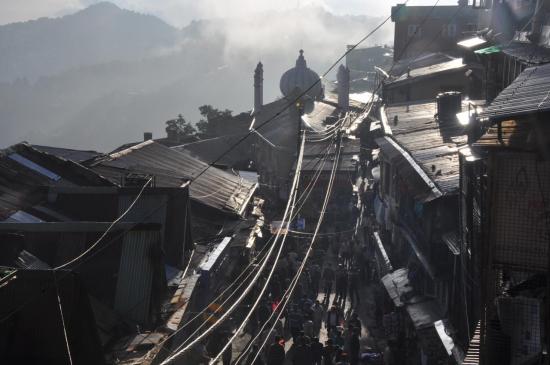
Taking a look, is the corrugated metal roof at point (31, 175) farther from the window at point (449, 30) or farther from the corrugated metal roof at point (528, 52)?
the window at point (449, 30)

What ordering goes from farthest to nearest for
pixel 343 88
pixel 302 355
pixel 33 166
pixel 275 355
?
pixel 343 88 → pixel 33 166 → pixel 302 355 → pixel 275 355

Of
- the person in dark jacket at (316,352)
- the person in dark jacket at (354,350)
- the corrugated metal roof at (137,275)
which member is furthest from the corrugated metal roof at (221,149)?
the corrugated metal roof at (137,275)

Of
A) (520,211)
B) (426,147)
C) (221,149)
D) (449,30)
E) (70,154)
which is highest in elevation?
(449,30)

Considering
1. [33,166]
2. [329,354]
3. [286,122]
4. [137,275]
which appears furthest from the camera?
[286,122]

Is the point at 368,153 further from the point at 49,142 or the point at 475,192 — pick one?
the point at 49,142

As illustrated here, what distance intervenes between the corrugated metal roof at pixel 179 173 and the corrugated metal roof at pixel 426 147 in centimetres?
527

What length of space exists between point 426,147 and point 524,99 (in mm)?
13065

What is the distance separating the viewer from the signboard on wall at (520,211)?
361 inches

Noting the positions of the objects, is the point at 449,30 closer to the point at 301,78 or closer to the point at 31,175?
the point at 301,78

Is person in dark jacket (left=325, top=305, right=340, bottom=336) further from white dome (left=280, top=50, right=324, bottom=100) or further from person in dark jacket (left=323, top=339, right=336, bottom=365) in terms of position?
white dome (left=280, top=50, right=324, bottom=100)

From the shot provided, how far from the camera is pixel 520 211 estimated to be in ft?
30.6

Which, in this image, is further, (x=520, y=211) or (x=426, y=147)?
(x=426, y=147)

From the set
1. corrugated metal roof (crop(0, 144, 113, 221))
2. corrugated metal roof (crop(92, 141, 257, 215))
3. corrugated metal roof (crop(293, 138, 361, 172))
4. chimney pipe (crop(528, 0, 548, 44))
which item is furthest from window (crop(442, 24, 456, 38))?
corrugated metal roof (crop(0, 144, 113, 221))

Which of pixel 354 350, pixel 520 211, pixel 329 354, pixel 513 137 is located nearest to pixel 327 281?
pixel 354 350
